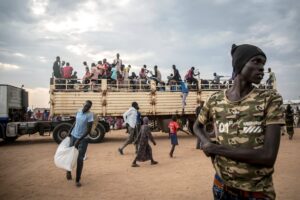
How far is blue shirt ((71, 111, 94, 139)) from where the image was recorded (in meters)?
6.15

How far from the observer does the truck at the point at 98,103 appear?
13344mm

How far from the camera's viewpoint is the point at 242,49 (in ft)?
6.58

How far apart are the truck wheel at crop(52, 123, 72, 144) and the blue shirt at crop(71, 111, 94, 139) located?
7.34 meters

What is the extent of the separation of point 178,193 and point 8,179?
163 inches

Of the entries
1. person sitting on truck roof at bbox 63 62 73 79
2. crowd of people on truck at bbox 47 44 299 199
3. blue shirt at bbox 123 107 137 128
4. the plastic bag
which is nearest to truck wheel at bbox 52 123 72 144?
person sitting on truck roof at bbox 63 62 73 79

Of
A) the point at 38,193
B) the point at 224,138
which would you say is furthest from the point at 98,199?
the point at 224,138

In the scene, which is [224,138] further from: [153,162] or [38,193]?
[153,162]

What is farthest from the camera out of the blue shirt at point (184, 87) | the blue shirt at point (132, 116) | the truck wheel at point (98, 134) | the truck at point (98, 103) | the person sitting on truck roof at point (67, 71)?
the blue shirt at point (184, 87)

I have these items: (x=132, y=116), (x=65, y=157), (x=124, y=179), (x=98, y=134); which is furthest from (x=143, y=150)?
(x=98, y=134)

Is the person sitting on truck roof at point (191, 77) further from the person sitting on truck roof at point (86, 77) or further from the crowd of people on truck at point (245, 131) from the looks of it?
the crowd of people on truck at point (245, 131)

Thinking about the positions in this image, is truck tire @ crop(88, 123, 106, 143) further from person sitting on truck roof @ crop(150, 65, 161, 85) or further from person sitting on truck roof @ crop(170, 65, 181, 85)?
person sitting on truck roof @ crop(170, 65, 181, 85)

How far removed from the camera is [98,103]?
1393 cm

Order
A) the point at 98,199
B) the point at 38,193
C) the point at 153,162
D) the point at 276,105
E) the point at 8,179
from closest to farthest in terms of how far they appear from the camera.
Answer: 1. the point at 276,105
2. the point at 98,199
3. the point at 38,193
4. the point at 8,179
5. the point at 153,162

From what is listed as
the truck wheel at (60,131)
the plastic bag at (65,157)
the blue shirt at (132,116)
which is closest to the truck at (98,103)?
the truck wheel at (60,131)
